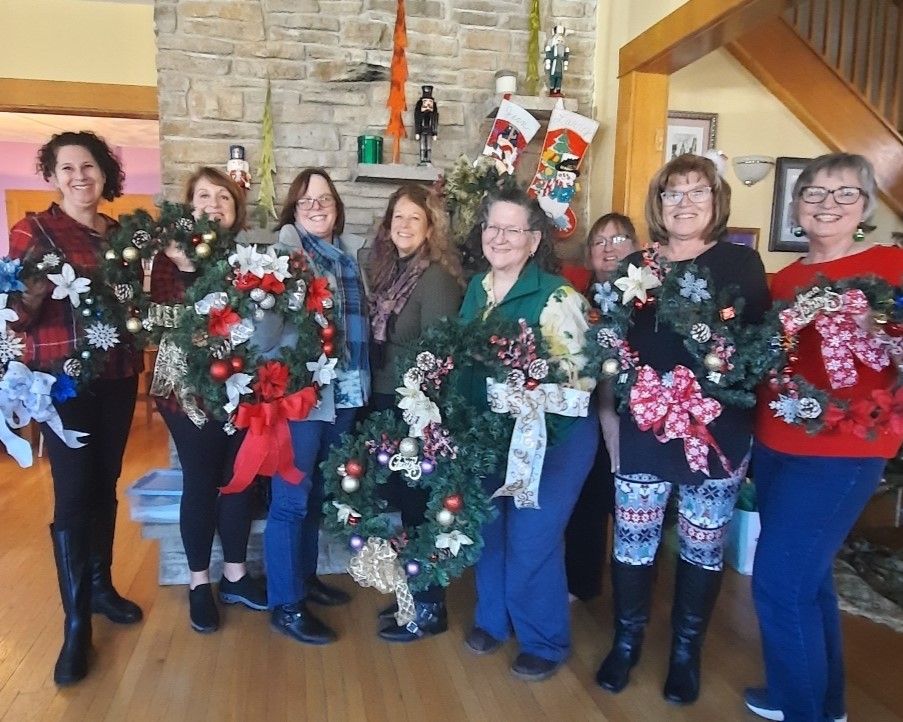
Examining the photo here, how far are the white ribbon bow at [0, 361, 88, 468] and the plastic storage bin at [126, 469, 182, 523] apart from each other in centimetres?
76

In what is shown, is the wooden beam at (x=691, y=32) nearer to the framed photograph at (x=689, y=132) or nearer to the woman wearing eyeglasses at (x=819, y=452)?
the framed photograph at (x=689, y=132)

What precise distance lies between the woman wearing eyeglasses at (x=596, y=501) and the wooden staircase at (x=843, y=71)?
1.56 meters

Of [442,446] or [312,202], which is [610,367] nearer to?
[442,446]

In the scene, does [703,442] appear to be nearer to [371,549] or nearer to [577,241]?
[371,549]

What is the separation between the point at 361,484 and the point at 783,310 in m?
1.15

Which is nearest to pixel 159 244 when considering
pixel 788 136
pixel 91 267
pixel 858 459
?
pixel 91 267

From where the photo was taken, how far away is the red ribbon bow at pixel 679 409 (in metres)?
1.67

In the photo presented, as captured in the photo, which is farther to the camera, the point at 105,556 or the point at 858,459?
the point at 105,556

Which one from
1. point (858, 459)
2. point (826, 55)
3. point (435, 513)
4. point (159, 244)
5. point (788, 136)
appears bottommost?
point (435, 513)

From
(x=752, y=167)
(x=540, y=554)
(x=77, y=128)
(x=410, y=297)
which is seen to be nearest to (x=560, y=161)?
(x=752, y=167)

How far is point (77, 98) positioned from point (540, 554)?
3.85m

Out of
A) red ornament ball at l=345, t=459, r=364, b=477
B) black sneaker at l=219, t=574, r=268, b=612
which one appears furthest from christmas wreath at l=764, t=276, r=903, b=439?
black sneaker at l=219, t=574, r=268, b=612

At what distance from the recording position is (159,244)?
190 cm

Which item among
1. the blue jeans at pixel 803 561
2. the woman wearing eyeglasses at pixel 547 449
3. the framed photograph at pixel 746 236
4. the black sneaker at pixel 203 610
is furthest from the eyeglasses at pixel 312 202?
the framed photograph at pixel 746 236
